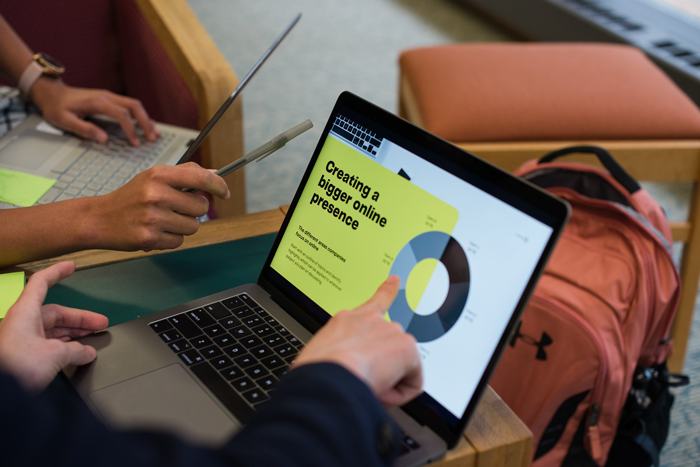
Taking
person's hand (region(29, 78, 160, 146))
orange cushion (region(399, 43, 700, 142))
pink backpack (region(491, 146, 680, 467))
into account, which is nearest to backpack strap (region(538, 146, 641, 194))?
pink backpack (region(491, 146, 680, 467))

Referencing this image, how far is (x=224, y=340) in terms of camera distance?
0.59 meters

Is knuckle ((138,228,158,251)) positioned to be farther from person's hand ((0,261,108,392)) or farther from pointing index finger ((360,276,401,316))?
pointing index finger ((360,276,401,316))

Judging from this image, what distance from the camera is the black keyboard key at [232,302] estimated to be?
64 cm

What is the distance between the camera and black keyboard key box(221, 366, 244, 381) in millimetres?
543

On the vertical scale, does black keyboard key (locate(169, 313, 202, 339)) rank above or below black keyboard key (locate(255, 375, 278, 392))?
below

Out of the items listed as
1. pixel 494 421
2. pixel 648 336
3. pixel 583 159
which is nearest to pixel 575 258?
pixel 648 336

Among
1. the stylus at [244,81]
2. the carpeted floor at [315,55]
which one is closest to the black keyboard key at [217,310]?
the stylus at [244,81]

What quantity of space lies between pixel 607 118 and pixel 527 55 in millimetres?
314

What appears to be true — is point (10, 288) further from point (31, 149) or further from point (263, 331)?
point (31, 149)

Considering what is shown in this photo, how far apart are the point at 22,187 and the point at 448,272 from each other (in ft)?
2.42

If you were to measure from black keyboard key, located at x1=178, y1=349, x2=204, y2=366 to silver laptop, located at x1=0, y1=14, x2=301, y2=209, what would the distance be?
0.44 meters

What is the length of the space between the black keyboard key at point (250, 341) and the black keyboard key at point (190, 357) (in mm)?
44

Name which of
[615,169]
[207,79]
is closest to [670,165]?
[615,169]

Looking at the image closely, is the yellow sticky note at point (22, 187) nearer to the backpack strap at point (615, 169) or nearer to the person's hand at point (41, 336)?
the person's hand at point (41, 336)
